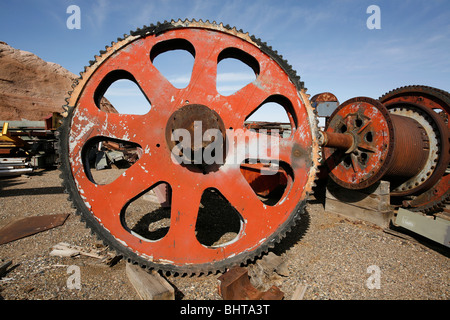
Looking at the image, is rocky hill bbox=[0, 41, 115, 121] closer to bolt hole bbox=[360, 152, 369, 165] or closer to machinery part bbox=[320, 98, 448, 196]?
machinery part bbox=[320, 98, 448, 196]

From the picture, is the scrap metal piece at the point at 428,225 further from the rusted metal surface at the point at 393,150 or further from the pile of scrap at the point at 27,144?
the pile of scrap at the point at 27,144

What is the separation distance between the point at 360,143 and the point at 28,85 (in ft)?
104

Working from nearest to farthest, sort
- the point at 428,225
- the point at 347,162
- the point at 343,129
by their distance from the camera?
the point at 428,225 < the point at 347,162 < the point at 343,129

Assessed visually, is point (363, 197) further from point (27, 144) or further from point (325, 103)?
point (27, 144)

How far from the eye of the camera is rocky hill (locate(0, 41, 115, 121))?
887 inches

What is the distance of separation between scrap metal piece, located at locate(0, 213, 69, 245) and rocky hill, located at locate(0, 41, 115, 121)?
23.6 meters

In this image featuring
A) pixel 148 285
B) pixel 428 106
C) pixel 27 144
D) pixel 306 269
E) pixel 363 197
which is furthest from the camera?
pixel 27 144

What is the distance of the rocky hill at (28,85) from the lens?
2253cm

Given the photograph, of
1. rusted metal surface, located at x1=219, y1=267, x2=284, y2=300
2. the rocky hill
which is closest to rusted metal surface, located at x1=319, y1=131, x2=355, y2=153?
rusted metal surface, located at x1=219, y1=267, x2=284, y2=300

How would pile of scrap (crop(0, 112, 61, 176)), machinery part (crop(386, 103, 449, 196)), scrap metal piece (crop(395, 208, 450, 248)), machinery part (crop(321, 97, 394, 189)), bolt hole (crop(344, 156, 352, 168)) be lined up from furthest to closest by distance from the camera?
1. pile of scrap (crop(0, 112, 61, 176))
2. bolt hole (crop(344, 156, 352, 168))
3. machinery part (crop(386, 103, 449, 196))
4. machinery part (crop(321, 97, 394, 189))
5. scrap metal piece (crop(395, 208, 450, 248))

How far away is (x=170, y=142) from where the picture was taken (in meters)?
2.48

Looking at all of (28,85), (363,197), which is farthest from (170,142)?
(28,85)
